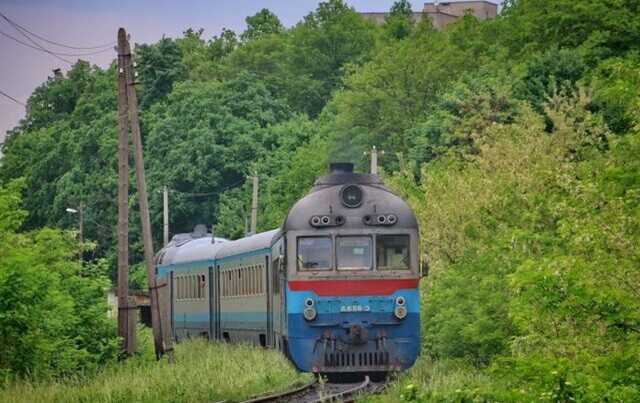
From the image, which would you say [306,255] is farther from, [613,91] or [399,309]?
[613,91]

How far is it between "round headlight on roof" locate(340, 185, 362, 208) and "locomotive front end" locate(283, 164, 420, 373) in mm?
17

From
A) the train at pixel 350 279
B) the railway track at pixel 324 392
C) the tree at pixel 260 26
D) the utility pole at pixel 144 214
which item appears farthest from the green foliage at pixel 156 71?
the railway track at pixel 324 392

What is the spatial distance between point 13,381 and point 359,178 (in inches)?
293

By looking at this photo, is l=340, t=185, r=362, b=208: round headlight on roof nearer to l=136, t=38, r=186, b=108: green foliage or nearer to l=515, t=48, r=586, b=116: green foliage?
l=515, t=48, r=586, b=116: green foliage

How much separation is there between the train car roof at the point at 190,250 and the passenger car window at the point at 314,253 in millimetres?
14004

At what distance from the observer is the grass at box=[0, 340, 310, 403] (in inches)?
920

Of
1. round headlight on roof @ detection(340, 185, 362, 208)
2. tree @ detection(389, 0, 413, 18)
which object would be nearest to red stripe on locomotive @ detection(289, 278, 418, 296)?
round headlight on roof @ detection(340, 185, 362, 208)

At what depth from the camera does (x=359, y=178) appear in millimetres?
25812

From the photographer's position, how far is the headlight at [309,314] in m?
24.7

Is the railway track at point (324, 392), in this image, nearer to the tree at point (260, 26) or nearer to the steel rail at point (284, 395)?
the steel rail at point (284, 395)

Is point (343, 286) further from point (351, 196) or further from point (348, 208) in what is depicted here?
point (351, 196)

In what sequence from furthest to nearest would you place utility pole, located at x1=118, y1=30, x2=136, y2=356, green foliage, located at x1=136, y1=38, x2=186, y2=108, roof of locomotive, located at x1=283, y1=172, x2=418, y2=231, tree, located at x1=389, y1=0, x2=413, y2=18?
tree, located at x1=389, y1=0, x2=413, y2=18 → green foliage, located at x1=136, y1=38, x2=186, y2=108 → utility pole, located at x1=118, y1=30, x2=136, y2=356 → roof of locomotive, located at x1=283, y1=172, x2=418, y2=231

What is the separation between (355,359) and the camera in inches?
975

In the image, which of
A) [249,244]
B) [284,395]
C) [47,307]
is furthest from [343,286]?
[249,244]
